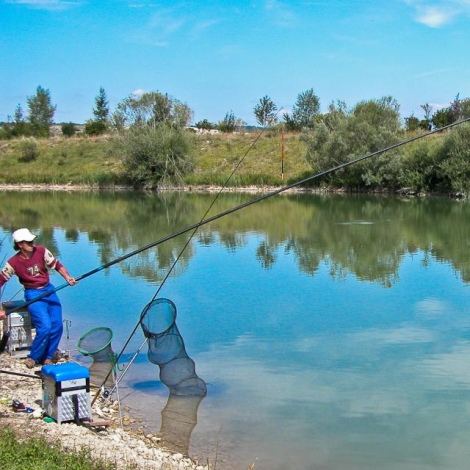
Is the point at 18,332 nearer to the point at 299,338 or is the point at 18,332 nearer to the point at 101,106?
the point at 299,338

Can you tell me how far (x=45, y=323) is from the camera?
661 cm

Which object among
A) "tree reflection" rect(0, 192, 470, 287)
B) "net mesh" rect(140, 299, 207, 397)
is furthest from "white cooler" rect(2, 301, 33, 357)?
"tree reflection" rect(0, 192, 470, 287)

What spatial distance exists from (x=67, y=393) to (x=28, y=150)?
171ft

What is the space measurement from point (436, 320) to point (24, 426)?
6035 millimetres

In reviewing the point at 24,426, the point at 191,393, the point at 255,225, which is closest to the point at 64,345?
the point at 191,393

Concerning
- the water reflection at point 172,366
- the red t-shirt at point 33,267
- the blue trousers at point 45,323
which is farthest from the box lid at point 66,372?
the red t-shirt at point 33,267

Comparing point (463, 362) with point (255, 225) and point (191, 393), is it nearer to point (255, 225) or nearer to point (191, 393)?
point (191, 393)

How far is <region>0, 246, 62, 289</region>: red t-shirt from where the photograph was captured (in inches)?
257

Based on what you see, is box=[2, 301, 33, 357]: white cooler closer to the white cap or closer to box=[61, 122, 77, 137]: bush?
the white cap

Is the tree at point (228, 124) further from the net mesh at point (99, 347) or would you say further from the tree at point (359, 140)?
the net mesh at point (99, 347)

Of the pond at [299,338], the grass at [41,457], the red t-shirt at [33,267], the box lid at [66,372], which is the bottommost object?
the pond at [299,338]

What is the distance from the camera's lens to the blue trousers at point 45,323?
661cm

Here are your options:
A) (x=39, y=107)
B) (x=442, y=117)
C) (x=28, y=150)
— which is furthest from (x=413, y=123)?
(x=39, y=107)

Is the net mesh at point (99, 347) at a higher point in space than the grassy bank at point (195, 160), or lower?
lower
